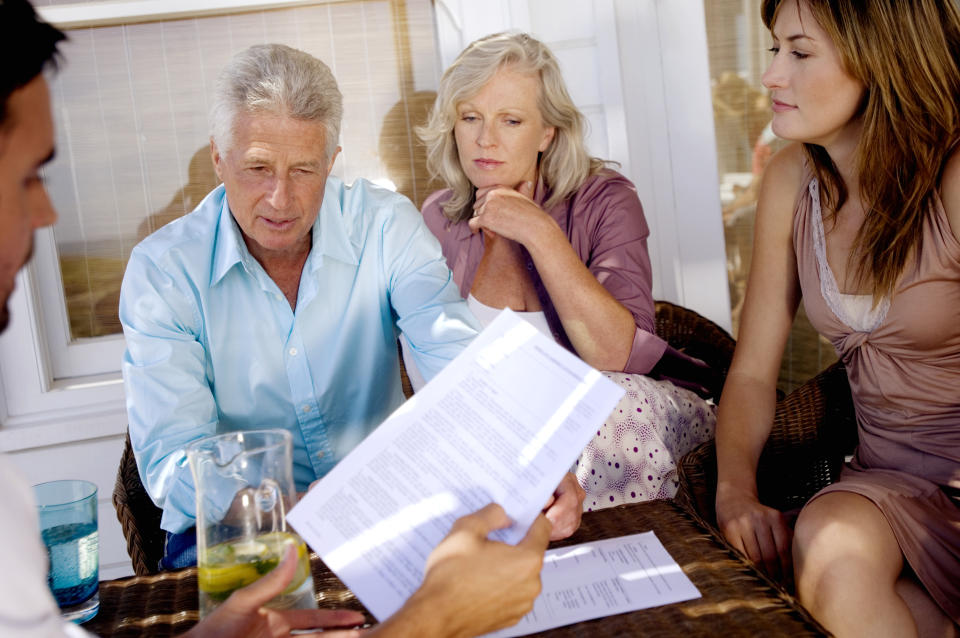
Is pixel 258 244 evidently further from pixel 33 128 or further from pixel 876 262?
pixel 876 262

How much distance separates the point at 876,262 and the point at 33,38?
5.08 ft

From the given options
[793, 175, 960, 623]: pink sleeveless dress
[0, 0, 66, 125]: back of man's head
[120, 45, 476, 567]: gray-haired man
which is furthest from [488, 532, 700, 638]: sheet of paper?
[0, 0, 66, 125]: back of man's head

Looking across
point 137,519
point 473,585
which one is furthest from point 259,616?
point 137,519

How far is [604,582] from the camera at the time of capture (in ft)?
3.78

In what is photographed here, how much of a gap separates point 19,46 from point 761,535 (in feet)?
4.59

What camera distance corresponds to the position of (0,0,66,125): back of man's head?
2.62 ft

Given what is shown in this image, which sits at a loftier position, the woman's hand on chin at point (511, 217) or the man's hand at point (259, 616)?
the woman's hand on chin at point (511, 217)

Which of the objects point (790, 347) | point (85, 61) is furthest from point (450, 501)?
point (790, 347)

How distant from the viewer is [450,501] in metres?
1.01

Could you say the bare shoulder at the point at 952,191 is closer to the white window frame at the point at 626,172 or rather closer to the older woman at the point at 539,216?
the older woman at the point at 539,216

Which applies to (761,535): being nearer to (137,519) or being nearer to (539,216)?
(539,216)

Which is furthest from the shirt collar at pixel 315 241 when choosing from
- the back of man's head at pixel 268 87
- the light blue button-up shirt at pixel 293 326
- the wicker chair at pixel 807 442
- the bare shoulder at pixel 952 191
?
the bare shoulder at pixel 952 191

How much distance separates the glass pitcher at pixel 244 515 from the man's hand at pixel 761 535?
908 millimetres

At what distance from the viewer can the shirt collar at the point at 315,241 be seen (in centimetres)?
179
